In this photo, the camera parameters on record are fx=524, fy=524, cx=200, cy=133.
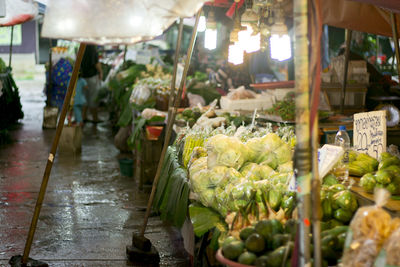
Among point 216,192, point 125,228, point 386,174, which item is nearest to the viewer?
point 386,174

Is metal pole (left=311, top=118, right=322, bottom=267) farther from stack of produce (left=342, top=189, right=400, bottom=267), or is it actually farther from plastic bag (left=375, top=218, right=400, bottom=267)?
plastic bag (left=375, top=218, right=400, bottom=267)

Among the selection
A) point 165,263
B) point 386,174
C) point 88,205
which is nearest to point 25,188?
point 88,205

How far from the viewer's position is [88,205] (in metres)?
7.10

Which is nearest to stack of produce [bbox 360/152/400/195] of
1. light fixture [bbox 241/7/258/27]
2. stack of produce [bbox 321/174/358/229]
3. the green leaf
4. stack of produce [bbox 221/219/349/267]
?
stack of produce [bbox 321/174/358/229]

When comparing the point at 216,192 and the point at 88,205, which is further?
the point at 88,205

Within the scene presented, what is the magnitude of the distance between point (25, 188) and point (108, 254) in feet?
10.4

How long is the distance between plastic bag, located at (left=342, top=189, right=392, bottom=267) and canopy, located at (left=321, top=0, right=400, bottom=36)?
16.3 ft

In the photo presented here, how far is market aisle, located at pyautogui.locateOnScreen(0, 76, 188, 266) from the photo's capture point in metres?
5.33

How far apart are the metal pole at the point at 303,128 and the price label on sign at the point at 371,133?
1.95m

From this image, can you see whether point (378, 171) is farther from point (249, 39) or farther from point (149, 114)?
point (149, 114)

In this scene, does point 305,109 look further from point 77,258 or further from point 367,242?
point 77,258

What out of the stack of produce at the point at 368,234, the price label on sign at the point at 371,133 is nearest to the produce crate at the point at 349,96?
the price label on sign at the point at 371,133

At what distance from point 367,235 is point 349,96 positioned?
6225mm

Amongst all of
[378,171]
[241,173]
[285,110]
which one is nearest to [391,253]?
[378,171]
